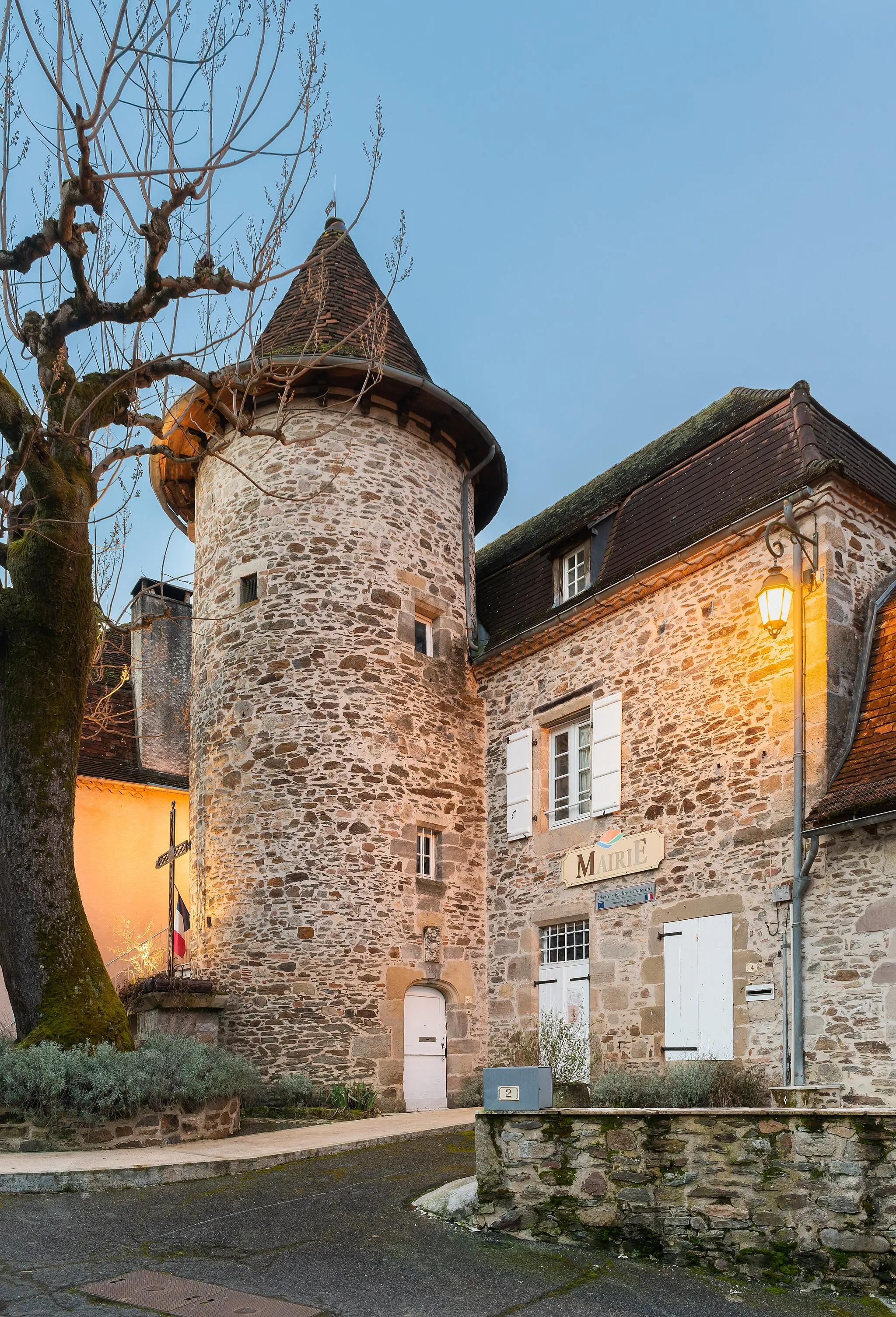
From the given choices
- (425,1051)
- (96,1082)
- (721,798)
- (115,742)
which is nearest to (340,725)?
(425,1051)

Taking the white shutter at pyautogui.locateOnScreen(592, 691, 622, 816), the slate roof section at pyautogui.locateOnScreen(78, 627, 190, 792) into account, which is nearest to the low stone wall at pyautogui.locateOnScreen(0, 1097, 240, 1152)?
the white shutter at pyautogui.locateOnScreen(592, 691, 622, 816)

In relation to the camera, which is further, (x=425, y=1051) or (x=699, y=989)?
(x=425, y=1051)

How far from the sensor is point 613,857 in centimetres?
1112

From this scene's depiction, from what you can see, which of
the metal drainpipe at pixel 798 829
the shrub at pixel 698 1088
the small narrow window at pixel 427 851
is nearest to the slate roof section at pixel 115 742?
the small narrow window at pixel 427 851

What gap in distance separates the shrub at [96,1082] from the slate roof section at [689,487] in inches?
245

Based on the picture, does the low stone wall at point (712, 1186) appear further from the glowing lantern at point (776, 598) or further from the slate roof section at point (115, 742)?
the slate roof section at point (115, 742)

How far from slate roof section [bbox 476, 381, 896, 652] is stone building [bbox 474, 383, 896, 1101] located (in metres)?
0.04

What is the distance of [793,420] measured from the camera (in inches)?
412

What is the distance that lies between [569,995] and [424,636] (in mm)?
4643

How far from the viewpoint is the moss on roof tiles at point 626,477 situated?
1260cm

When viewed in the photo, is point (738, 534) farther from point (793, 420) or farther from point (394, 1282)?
point (394, 1282)

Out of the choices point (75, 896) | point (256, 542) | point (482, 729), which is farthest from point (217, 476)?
point (75, 896)

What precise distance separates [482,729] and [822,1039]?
616 centimetres

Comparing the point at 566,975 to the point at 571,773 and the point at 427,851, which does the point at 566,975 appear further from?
the point at 427,851
